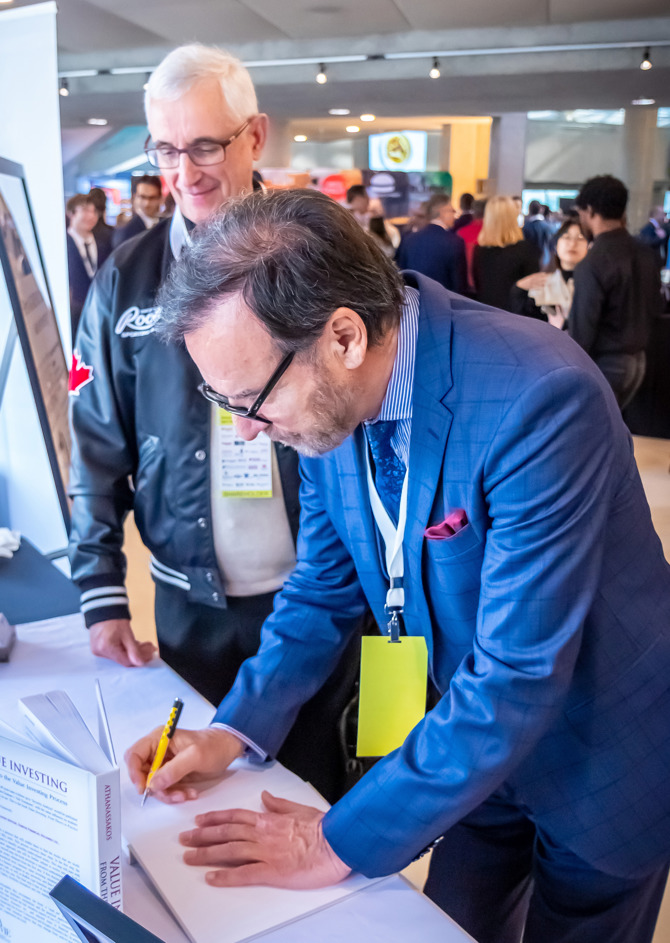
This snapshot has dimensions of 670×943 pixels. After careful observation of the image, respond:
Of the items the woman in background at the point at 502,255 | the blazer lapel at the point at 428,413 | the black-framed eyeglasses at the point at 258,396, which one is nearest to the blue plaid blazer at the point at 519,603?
the blazer lapel at the point at 428,413

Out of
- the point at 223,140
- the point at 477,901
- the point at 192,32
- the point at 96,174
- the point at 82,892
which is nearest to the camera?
the point at 82,892

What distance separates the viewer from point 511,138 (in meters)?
8.50

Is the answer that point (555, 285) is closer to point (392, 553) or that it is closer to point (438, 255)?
point (438, 255)

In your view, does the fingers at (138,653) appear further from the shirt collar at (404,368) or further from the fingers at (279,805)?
the shirt collar at (404,368)

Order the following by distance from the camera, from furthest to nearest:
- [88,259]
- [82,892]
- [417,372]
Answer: [88,259], [417,372], [82,892]

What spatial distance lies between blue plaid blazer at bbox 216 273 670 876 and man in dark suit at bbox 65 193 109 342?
18.6 ft

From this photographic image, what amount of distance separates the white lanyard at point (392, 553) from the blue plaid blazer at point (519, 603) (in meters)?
0.02

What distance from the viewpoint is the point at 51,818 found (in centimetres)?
76

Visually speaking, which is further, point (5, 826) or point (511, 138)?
point (511, 138)

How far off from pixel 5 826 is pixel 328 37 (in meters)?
8.43

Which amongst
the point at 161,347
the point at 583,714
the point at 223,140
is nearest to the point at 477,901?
the point at 583,714

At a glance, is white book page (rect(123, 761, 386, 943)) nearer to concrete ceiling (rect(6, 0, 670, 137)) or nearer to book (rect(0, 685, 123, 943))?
book (rect(0, 685, 123, 943))

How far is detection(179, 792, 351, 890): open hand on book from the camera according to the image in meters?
0.91

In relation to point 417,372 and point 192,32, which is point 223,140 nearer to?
point 417,372
